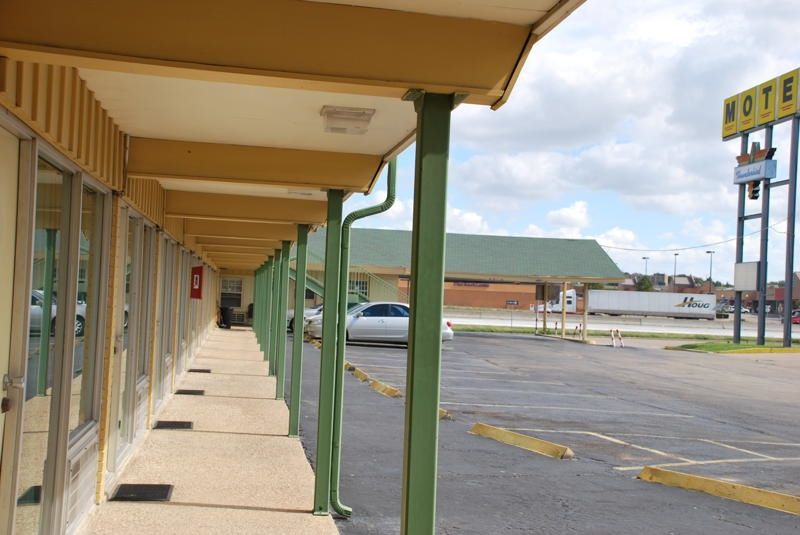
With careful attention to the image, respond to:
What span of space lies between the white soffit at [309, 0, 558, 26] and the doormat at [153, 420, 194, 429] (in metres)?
7.63

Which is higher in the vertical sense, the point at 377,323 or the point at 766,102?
the point at 766,102

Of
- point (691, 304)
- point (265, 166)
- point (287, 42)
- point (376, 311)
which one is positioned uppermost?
point (287, 42)

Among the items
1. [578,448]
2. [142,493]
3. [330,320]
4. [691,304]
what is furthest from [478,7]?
[691,304]

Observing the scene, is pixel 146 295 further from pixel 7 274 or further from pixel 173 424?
pixel 7 274

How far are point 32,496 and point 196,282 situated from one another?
34.4 ft

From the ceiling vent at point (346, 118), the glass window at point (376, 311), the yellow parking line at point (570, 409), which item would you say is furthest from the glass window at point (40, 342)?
the glass window at point (376, 311)

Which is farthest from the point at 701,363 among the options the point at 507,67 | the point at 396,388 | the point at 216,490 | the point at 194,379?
the point at 507,67

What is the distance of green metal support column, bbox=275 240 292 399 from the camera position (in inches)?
523

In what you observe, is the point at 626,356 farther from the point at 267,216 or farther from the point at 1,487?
the point at 1,487

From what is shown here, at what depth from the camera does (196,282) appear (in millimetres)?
14922

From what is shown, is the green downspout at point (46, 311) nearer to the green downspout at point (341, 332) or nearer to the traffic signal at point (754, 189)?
the green downspout at point (341, 332)

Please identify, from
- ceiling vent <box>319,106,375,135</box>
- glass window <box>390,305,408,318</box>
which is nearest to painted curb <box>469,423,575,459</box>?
ceiling vent <box>319,106,375,135</box>

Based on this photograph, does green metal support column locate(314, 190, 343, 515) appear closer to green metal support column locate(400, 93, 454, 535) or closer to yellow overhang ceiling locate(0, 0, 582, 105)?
green metal support column locate(400, 93, 454, 535)

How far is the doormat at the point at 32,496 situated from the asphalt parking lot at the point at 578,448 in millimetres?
2468
